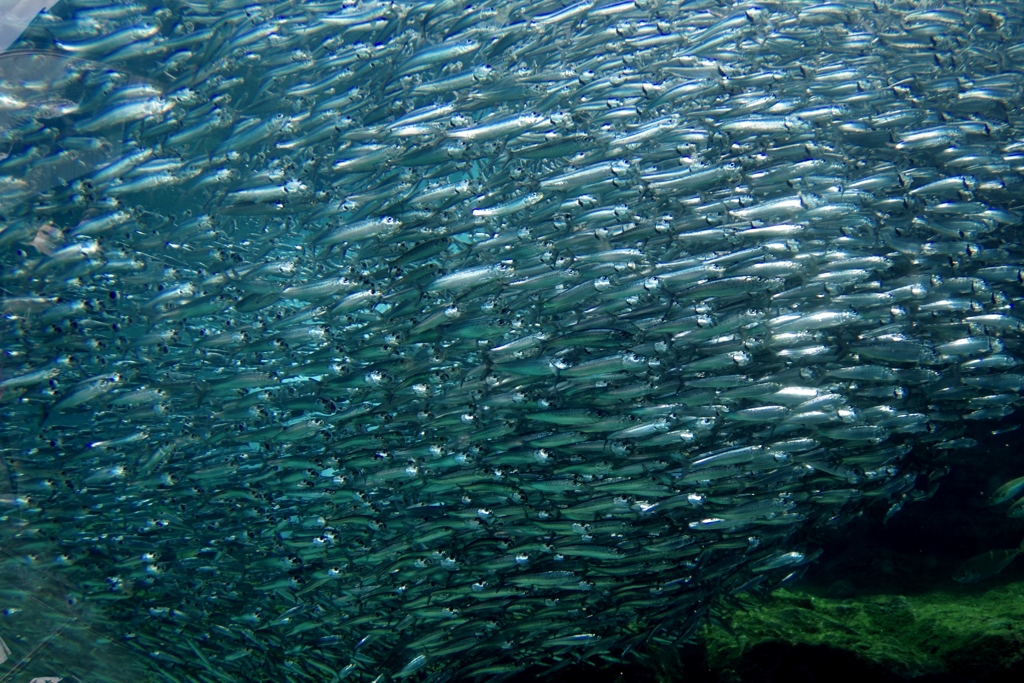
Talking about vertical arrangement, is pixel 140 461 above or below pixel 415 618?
above

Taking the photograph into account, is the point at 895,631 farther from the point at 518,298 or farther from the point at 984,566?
the point at 518,298

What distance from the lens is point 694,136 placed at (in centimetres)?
597

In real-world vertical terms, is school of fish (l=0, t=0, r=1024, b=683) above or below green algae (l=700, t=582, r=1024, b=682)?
above

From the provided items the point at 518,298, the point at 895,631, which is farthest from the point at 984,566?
the point at 518,298

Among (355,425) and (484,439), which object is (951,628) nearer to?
(484,439)

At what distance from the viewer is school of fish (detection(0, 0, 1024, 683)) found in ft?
18.4

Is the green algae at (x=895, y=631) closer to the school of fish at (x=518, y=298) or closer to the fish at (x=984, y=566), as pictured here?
the fish at (x=984, y=566)

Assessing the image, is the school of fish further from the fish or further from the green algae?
the fish

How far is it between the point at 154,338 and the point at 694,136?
6070 millimetres

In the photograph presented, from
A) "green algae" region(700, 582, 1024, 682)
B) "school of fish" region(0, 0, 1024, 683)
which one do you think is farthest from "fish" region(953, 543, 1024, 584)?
"school of fish" region(0, 0, 1024, 683)

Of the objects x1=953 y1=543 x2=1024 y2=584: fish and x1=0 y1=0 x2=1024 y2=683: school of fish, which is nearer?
x1=0 y1=0 x2=1024 y2=683: school of fish

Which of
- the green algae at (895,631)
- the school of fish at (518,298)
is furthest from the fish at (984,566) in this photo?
the school of fish at (518,298)

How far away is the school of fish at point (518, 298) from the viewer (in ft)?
18.4

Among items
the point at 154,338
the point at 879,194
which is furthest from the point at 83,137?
the point at 879,194
